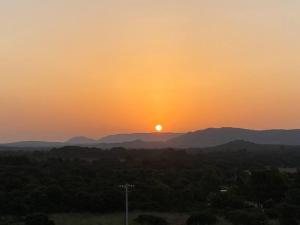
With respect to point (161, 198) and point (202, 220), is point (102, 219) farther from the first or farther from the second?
point (161, 198)

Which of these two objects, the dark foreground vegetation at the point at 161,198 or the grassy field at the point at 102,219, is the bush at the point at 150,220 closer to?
the dark foreground vegetation at the point at 161,198

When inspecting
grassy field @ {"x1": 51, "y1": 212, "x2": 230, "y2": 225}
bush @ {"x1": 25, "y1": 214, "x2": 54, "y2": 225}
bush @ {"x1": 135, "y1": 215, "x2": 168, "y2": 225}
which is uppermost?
bush @ {"x1": 25, "y1": 214, "x2": 54, "y2": 225}

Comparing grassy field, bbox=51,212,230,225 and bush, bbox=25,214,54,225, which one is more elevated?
bush, bbox=25,214,54,225

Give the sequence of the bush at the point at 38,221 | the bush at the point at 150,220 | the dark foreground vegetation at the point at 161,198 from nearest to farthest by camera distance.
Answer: the bush at the point at 38,221 < the bush at the point at 150,220 < the dark foreground vegetation at the point at 161,198

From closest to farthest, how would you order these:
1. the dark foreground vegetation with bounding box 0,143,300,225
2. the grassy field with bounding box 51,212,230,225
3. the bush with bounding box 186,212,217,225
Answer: the bush with bounding box 186,212,217,225 < the dark foreground vegetation with bounding box 0,143,300,225 < the grassy field with bounding box 51,212,230,225

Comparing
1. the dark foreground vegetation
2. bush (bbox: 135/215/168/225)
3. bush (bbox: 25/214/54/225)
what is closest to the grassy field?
bush (bbox: 135/215/168/225)

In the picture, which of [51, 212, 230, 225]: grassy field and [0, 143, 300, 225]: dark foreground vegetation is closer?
[0, 143, 300, 225]: dark foreground vegetation

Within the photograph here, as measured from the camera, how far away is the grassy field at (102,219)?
33.3 metres

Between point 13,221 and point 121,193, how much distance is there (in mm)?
10943

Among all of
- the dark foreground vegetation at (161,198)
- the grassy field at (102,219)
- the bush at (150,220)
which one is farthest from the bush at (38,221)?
the bush at (150,220)

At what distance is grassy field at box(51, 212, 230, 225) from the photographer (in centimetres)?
3331

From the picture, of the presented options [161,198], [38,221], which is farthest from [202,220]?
[161,198]

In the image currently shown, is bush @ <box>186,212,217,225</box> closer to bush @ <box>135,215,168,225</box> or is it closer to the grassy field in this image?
the grassy field

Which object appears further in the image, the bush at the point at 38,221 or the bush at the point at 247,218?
the bush at the point at 247,218
